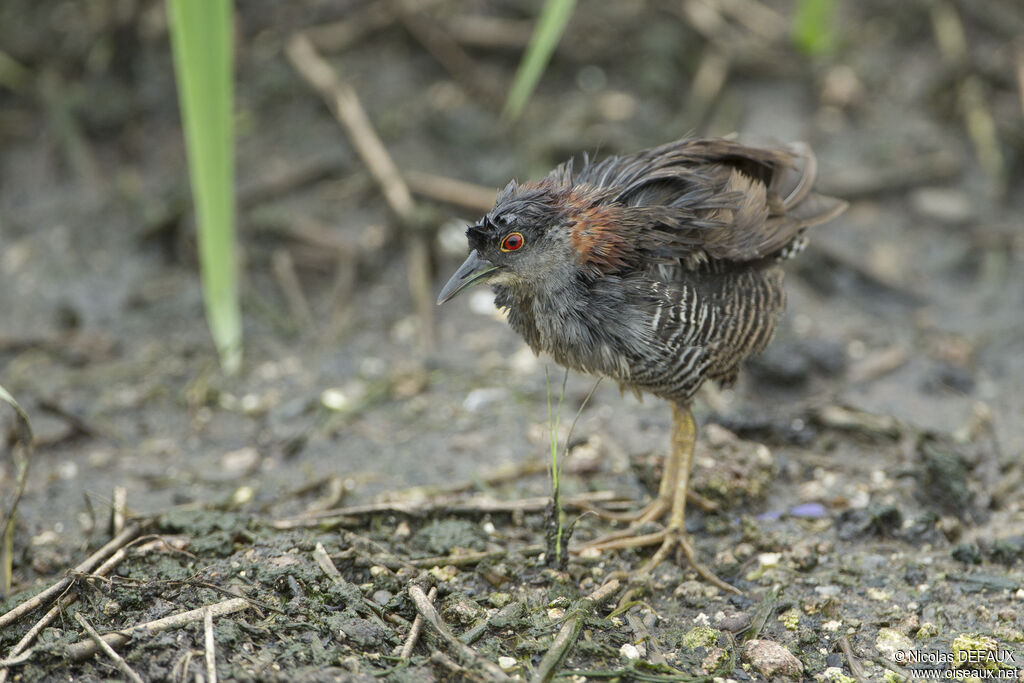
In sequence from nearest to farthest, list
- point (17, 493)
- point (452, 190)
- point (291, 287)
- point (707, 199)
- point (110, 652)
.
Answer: point (110, 652)
point (17, 493)
point (707, 199)
point (291, 287)
point (452, 190)

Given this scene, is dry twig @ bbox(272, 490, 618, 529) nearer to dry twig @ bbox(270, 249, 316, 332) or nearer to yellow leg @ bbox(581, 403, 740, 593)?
yellow leg @ bbox(581, 403, 740, 593)

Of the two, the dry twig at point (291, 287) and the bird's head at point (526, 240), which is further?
the dry twig at point (291, 287)

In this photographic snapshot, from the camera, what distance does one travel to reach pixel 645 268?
338 cm

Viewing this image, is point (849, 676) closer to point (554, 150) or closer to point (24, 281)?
point (554, 150)

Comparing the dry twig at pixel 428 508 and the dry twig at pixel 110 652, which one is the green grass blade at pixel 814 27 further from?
the dry twig at pixel 110 652

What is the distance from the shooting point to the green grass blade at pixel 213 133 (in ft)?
13.5

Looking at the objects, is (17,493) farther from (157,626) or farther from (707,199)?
(707,199)

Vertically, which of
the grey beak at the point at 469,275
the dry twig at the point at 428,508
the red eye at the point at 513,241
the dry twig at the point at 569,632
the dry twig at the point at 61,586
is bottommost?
the dry twig at the point at 569,632

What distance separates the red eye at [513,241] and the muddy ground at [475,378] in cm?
97

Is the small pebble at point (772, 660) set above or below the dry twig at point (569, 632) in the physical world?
below

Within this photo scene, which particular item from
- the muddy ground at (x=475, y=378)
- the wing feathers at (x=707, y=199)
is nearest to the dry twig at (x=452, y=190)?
the muddy ground at (x=475, y=378)

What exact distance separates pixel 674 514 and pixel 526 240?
45.0 inches

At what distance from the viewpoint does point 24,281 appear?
5.58 metres

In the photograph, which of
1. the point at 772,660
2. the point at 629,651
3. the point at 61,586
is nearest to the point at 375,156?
the point at 61,586
